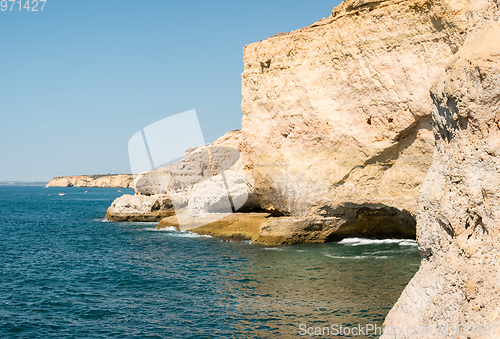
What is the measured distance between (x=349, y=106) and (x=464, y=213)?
44.1 ft

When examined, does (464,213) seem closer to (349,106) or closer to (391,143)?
(391,143)

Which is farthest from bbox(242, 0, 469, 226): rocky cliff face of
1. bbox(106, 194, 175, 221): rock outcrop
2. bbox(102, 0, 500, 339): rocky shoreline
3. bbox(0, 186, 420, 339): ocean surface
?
bbox(106, 194, 175, 221): rock outcrop

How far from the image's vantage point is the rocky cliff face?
15531mm

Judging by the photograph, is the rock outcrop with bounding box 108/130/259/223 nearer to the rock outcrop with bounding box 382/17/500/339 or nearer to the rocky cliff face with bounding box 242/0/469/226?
the rocky cliff face with bounding box 242/0/469/226

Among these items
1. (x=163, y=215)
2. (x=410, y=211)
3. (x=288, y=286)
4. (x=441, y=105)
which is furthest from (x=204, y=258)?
(x=163, y=215)

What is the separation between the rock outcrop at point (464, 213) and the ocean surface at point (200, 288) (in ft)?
15.8

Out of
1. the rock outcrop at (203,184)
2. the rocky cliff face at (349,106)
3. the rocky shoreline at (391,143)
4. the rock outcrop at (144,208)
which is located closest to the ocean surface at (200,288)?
the rocky shoreline at (391,143)

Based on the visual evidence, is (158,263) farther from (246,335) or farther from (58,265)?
(246,335)

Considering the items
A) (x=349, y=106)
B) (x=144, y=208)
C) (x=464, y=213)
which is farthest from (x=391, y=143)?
(x=144, y=208)

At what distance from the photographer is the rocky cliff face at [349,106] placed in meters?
15.5

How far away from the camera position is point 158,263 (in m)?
18.6

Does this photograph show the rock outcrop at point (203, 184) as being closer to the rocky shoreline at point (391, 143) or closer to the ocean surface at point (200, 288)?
the rocky shoreline at point (391, 143)

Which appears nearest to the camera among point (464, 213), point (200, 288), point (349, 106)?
point (464, 213)

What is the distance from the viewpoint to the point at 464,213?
505 centimetres
